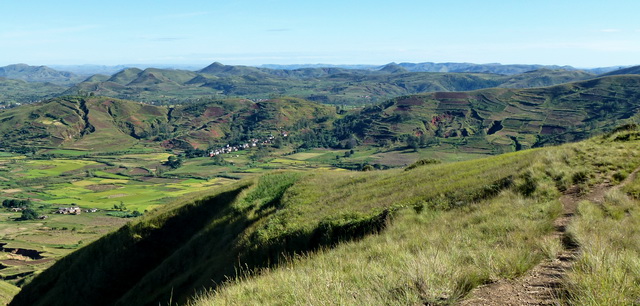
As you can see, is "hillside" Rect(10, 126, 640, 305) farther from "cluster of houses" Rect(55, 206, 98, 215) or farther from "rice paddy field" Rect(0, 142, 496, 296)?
"cluster of houses" Rect(55, 206, 98, 215)

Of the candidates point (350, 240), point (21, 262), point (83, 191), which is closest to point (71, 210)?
point (83, 191)

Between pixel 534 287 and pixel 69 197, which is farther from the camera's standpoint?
pixel 69 197

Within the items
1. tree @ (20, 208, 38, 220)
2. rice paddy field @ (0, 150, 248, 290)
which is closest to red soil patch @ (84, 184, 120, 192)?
rice paddy field @ (0, 150, 248, 290)

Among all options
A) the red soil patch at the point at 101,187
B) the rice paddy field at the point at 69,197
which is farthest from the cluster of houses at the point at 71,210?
the red soil patch at the point at 101,187

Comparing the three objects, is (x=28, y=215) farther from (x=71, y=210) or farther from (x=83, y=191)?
(x=83, y=191)

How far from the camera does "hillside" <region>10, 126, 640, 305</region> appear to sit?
7.28 metres

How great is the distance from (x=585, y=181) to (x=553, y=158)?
172 inches

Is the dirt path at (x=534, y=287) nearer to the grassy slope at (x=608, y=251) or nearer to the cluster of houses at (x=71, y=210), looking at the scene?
the grassy slope at (x=608, y=251)

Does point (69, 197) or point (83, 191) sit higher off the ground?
point (83, 191)

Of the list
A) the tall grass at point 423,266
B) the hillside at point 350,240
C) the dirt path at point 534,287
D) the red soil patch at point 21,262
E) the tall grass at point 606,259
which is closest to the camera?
the tall grass at point 606,259

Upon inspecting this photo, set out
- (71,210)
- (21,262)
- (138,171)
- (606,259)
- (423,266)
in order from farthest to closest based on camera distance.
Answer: (138,171) < (71,210) < (21,262) < (423,266) < (606,259)

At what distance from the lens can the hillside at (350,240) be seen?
23.9 feet

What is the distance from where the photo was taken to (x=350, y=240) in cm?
1402

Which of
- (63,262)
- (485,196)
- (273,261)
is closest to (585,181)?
(485,196)
